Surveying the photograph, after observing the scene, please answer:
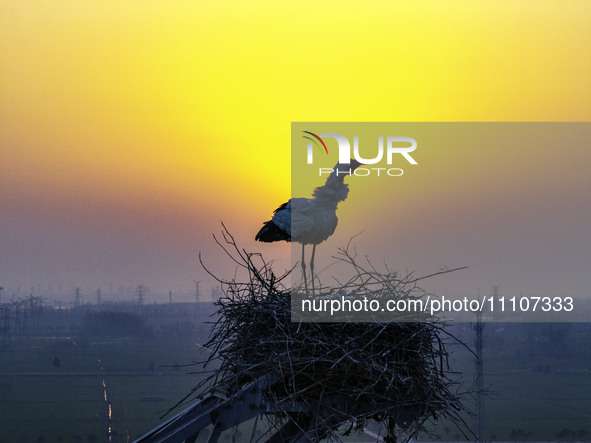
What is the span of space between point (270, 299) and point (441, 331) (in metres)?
1.44

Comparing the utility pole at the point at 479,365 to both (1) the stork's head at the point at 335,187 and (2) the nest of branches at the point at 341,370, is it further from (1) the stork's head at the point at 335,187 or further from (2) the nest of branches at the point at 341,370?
(1) the stork's head at the point at 335,187

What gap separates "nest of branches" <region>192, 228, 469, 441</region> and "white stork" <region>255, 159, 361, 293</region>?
191 centimetres

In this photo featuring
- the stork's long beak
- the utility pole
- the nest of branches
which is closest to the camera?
the nest of branches

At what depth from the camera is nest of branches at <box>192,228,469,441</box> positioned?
5094 millimetres

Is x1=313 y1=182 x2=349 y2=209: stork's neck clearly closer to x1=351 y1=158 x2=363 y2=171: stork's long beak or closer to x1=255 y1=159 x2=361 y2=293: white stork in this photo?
x1=255 y1=159 x2=361 y2=293: white stork

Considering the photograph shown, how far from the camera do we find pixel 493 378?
53.3 metres

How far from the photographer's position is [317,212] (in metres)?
7.60

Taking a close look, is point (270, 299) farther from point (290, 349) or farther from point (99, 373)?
point (99, 373)

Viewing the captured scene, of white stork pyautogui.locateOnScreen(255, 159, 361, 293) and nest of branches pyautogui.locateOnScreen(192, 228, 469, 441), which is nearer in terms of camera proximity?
nest of branches pyautogui.locateOnScreen(192, 228, 469, 441)

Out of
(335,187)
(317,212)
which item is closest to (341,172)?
(335,187)

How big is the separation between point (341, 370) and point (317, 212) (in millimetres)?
2770

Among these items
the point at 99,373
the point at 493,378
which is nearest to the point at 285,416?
the point at 493,378

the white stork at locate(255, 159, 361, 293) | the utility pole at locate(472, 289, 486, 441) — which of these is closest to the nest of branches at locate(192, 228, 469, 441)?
the utility pole at locate(472, 289, 486, 441)

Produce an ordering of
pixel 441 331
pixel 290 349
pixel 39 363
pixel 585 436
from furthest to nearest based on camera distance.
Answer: pixel 39 363 → pixel 585 436 → pixel 441 331 → pixel 290 349
